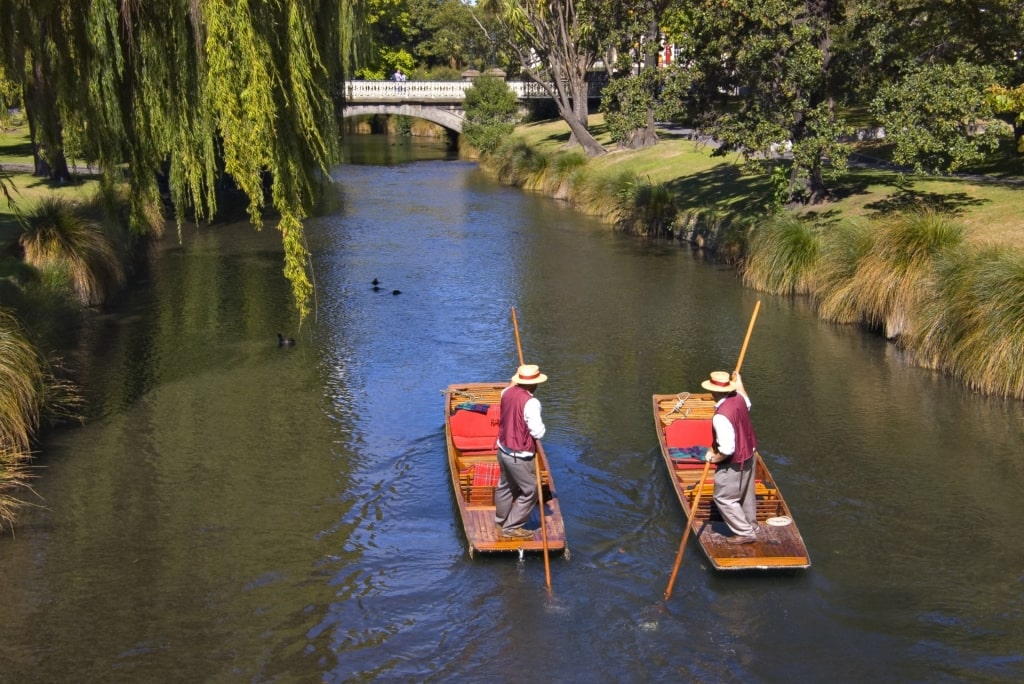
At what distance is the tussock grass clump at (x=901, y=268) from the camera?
18312 millimetres

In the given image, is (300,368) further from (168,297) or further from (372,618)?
(372,618)

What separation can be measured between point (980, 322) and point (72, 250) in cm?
1564

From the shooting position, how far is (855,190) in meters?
26.1

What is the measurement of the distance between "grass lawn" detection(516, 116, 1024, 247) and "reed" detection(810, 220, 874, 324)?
1958 mm

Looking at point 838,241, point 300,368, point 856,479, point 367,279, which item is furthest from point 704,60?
point 856,479

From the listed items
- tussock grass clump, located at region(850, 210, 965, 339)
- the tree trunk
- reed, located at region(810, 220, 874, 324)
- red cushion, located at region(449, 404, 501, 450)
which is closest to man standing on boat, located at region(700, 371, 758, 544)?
red cushion, located at region(449, 404, 501, 450)

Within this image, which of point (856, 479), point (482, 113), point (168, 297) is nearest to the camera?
point (856, 479)

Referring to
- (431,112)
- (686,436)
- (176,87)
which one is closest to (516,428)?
(686,436)

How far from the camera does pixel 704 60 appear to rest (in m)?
25.0

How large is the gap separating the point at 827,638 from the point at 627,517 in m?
3.02

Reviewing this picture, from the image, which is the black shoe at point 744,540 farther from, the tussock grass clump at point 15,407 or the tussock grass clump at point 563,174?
the tussock grass clump at point 563,174

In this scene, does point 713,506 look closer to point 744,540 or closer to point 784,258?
point 744,540

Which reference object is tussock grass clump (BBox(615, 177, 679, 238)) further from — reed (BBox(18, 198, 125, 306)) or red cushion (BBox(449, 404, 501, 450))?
red cushion (BBox(449, 404, 501, 450))

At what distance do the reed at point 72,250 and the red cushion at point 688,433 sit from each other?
11.8 metres
